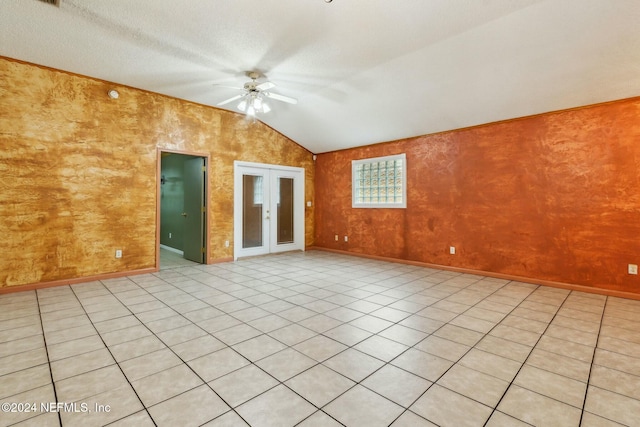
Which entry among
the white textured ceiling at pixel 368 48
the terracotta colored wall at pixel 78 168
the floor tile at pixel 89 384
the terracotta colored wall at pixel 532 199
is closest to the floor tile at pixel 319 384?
the floor tile at pixel 89 384

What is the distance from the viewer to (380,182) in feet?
21.4

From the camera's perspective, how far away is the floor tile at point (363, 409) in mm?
1626

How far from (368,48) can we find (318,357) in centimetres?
354

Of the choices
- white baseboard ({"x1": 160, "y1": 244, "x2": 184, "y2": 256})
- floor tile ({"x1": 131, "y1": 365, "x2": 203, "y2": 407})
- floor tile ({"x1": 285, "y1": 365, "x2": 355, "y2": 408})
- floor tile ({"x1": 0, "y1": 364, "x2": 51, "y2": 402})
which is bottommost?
floor tile ({"x1": 285, "y1": 365, "x2": 355, "y2": 408})

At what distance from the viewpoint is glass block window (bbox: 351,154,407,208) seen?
20.1ft

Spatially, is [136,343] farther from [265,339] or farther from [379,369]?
[379,369]

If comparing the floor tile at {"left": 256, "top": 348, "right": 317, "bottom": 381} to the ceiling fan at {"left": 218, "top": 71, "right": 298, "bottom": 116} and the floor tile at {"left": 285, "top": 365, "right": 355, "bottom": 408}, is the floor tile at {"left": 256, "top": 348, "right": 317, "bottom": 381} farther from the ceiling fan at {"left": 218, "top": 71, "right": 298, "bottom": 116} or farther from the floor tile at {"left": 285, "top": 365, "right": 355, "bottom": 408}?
the ceiling fan at {"left": 218, "top": 71, "right": 298, "bottom": 116}

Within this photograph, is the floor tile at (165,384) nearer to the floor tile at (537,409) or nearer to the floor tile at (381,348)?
the floor tile at (381,348)

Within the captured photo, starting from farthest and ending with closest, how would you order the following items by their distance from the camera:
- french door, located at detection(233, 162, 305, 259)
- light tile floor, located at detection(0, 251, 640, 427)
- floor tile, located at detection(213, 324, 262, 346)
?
french door, located at detection(233, 162, 305, 259)
floor tile, located at detection(213, 324, 262, 346)
light tile floor, located at detection(0, 251, 640, 427)

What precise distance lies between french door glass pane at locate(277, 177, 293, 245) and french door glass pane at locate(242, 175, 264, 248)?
58 centimetres

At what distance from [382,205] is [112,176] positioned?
511 centimetres

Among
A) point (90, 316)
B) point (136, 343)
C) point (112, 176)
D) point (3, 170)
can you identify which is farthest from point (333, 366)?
point (3, 170)

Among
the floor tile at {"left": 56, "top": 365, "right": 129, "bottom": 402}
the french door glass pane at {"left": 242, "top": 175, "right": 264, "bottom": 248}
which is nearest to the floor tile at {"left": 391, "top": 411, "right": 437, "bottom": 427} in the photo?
the floor tile at {"left": 56, "top": 365, "right": 129, "bottom": 402}

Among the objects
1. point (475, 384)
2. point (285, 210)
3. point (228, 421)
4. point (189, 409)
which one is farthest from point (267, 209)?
point (475, 384)
